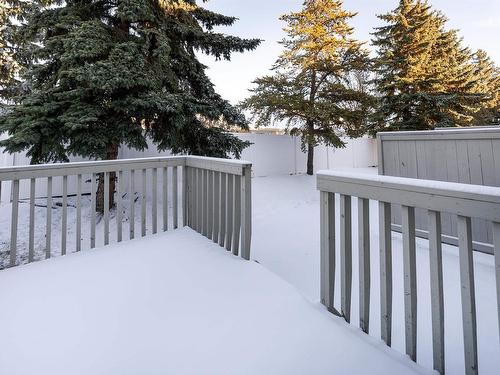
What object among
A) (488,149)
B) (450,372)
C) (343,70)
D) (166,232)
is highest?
(343,70)

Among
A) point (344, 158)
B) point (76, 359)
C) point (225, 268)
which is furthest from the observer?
point (344, 158)

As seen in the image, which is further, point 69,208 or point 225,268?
point 69,208

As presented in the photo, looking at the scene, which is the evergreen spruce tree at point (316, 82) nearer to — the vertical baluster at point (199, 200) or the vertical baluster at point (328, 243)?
the vertical baluster at point (199, 200)

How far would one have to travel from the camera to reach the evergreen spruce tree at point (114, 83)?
4.59 meters

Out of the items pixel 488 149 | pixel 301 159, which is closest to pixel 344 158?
pixel 301 159

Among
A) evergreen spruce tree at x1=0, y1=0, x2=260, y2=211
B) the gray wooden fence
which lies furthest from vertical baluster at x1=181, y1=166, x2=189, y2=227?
the gray wooden fence

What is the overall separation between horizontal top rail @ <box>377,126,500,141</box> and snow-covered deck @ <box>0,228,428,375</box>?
9.62 ft

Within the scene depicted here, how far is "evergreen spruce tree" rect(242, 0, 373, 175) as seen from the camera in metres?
9.48

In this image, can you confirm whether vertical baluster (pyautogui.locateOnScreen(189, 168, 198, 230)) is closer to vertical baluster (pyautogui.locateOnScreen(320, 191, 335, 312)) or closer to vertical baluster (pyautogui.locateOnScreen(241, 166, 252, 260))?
vertical baluster (pyautogui.locateOnScreen(241, 166, 252, 260))

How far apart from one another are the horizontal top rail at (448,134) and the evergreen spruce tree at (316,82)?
492 cm

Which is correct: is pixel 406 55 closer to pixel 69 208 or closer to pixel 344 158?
pixel 344 158

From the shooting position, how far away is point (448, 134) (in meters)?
3.71

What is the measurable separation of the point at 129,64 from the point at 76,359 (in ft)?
14.8

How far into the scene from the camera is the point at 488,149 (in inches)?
132
